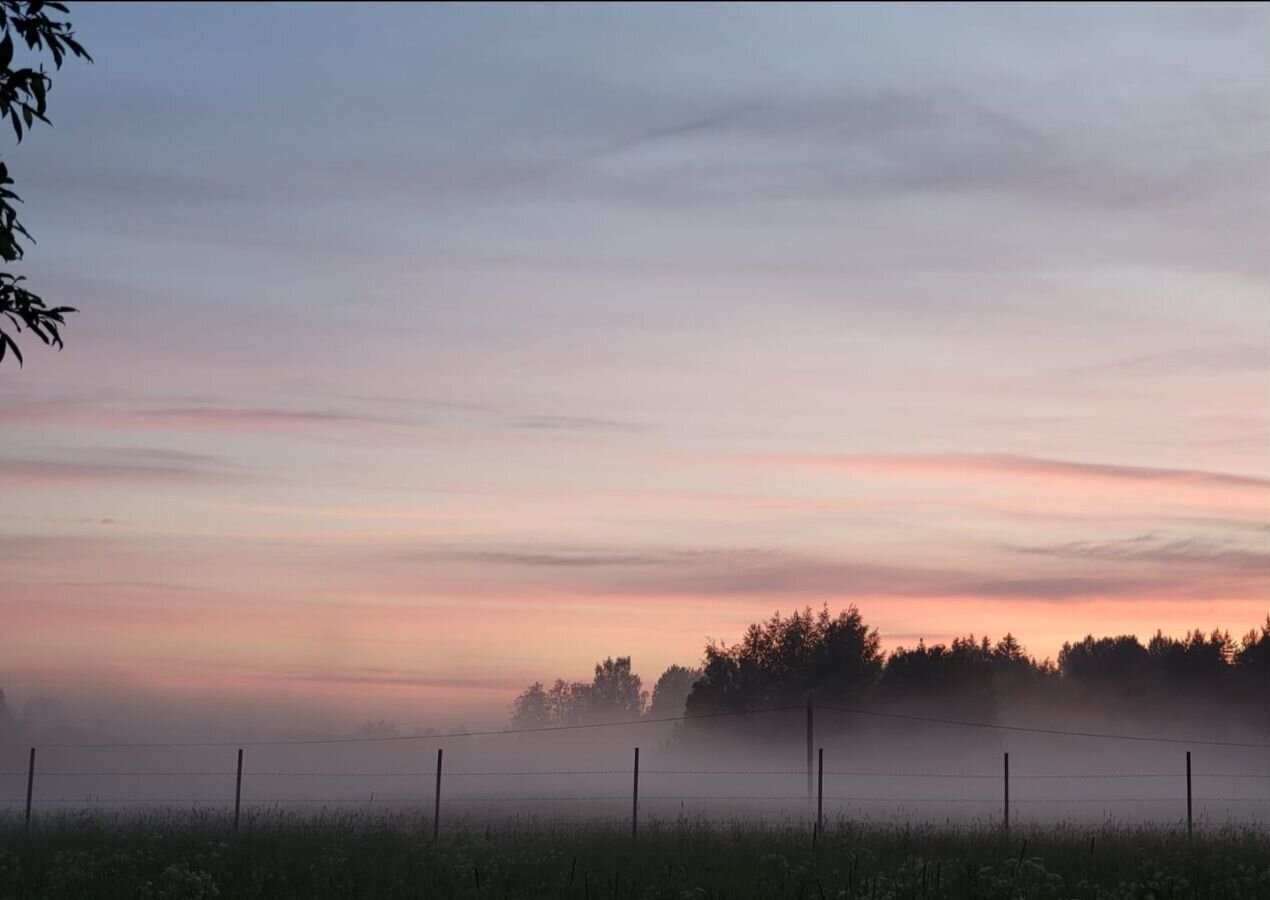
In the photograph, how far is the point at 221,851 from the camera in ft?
89.2

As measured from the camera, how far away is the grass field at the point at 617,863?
72.4 ft

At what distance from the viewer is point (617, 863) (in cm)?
2586

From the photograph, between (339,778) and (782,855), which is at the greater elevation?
Answer: (782,855)

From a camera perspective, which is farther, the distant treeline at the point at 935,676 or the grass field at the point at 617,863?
the distant treeline at the point at 935,676

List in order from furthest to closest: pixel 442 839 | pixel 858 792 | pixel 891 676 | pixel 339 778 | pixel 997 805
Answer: pixel 339 778
pixel 891 676
pixel 858 792
pixel 997 805
pixel 442 839

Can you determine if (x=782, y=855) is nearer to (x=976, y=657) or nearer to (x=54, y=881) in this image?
(x=54, y=881)

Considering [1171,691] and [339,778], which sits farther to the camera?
[339,778]

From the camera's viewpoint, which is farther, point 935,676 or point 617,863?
point 935,676

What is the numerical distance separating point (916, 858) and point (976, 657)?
90393 millimetres

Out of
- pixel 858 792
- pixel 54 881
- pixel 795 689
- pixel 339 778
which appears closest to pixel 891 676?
pixel 795 689

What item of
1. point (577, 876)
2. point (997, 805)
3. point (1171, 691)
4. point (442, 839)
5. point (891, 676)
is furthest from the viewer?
point (1171, 691)

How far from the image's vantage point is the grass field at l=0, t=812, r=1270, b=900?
22.1 metres

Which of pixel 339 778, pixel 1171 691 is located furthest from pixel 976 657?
pixel 339 778

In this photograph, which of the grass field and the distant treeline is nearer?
the grass field
